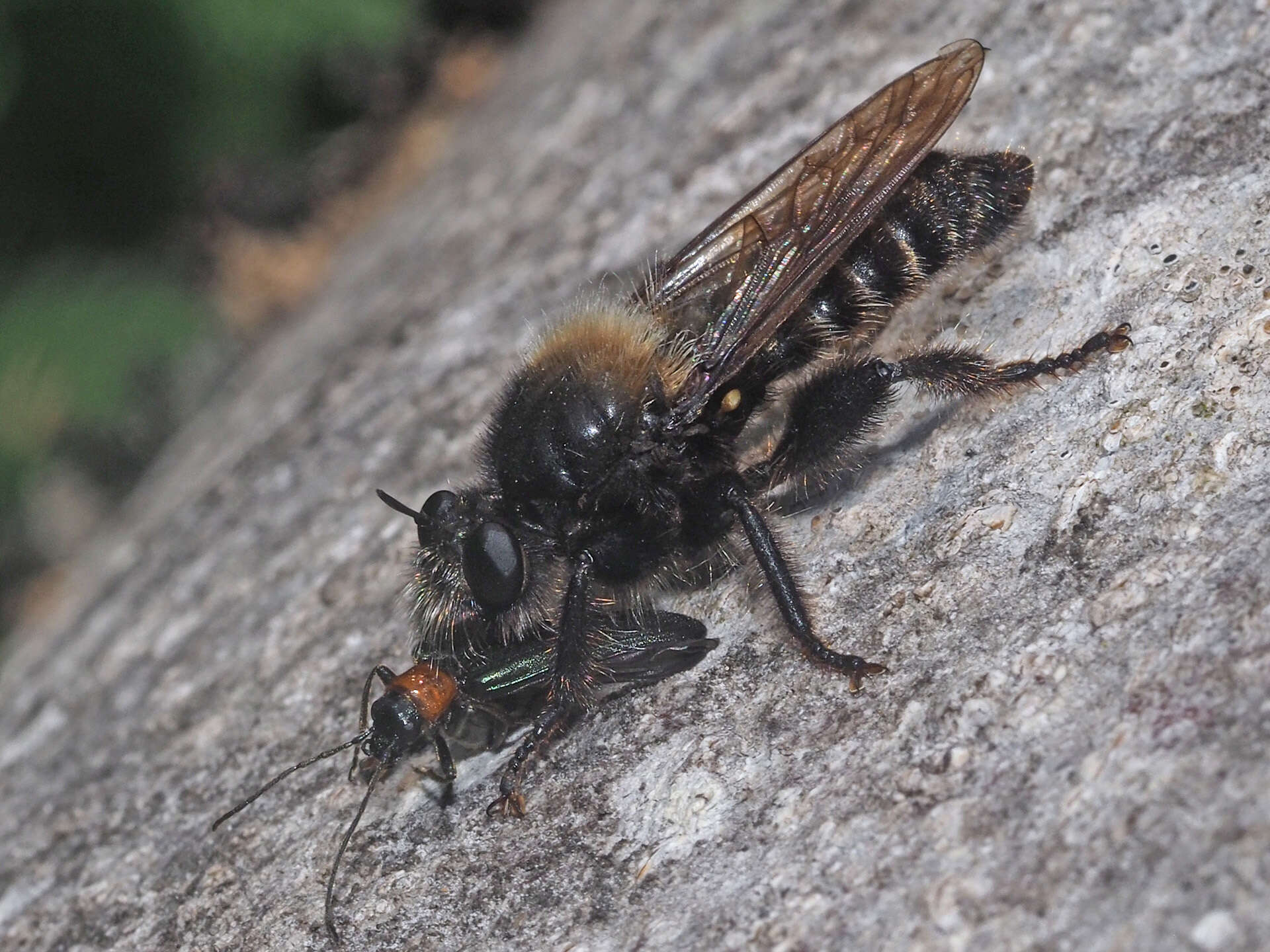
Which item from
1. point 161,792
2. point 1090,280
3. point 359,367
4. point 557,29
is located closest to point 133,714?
point 161,792

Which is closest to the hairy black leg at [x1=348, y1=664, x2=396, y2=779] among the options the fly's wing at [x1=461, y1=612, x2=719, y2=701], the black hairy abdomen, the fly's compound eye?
the fly's wing at [x1=461, y1=612, x2=719, y2=701]

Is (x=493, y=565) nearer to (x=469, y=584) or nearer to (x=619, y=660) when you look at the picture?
(x=469, y=584)

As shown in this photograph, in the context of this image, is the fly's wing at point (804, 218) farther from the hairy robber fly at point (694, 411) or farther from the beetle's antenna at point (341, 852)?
the beetle's antenna at point (341, 852)

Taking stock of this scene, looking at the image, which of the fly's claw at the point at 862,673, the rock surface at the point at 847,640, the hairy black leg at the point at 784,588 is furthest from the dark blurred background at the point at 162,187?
the fly's claw at the point at 862,673

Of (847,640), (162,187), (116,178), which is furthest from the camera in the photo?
(162,187)

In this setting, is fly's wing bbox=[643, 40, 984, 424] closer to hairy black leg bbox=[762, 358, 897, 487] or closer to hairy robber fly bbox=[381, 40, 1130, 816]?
hairy robber fly bbox=[381, 40, 1130, 816]

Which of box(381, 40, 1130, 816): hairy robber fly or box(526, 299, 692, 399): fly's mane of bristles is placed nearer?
box(381, 40, 1130, 816): hairy robber fly

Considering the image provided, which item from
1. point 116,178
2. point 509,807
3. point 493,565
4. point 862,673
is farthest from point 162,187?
point 862,673
